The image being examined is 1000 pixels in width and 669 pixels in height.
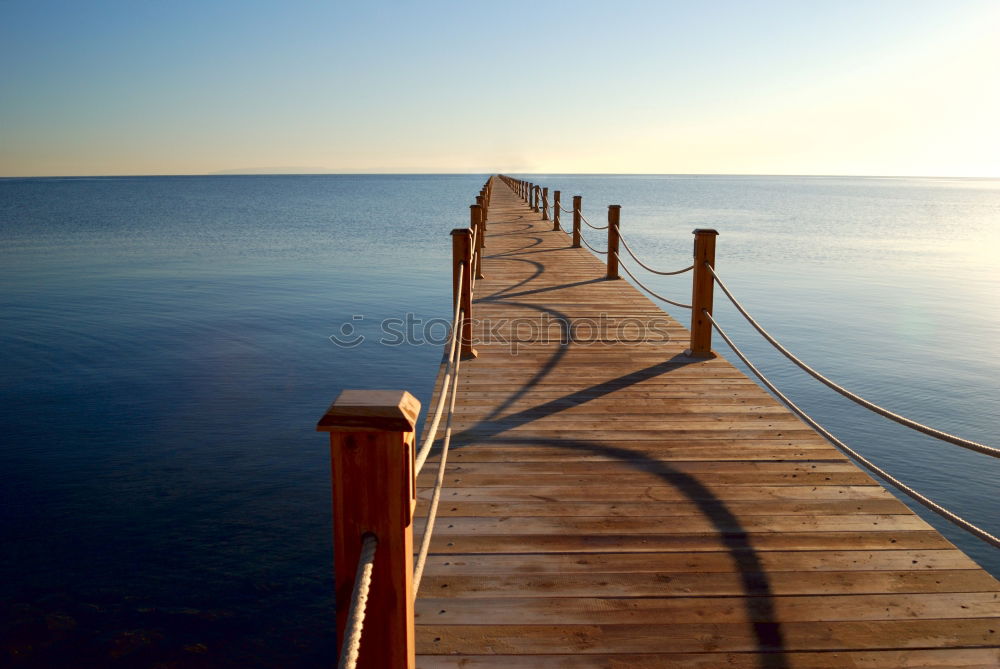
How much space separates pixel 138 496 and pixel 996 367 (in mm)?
16834

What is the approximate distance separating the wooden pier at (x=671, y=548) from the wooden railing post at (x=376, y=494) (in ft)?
2.74

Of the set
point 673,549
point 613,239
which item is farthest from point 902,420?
point 613,239

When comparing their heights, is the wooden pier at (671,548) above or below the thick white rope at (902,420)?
below

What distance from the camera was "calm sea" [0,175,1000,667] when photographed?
6.40 metres

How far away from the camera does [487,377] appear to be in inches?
258

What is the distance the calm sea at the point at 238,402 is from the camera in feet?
21.0

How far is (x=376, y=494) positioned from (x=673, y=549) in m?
2.07

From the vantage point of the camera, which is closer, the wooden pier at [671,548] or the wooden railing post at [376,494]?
the wooden railing post at [376,494]

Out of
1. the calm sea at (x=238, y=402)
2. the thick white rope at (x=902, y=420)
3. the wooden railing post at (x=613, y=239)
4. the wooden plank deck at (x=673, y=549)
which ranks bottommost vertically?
the calm sea at (x=238, y=402)

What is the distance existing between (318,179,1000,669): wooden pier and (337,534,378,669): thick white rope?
1.02 m

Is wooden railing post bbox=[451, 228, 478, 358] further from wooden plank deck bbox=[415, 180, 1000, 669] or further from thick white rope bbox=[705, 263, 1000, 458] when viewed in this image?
thick white rope bbox=[705, 263, 1000, 458]

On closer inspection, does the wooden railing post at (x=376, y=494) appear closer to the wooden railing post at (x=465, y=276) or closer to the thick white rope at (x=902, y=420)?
the thick white rope at (x=902, y=420)

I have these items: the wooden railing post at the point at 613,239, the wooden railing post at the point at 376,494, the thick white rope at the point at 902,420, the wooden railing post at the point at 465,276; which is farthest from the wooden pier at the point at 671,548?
the wooden railing post at the point at 613,239

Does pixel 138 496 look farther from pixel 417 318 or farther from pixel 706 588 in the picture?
pixel 417 318
